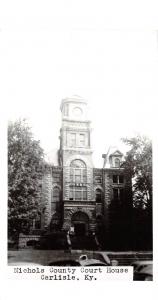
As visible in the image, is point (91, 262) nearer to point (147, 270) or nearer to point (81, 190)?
point (147, 270)

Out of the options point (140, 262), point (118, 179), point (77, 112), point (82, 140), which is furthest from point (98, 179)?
point (140, 262)

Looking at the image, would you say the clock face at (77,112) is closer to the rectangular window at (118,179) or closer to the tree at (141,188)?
the tree at (141,188)

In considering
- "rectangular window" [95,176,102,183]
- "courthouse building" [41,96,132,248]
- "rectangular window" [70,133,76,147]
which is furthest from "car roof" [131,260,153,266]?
"rectangular window" [70,133,76,147]

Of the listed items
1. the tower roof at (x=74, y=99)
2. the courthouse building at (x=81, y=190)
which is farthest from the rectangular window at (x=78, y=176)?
the tower roof at (x=74, y=99)

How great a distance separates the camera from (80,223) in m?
2.34

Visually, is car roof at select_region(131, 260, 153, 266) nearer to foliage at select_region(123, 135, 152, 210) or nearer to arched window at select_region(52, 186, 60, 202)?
foliage at select_region(123, 135, 152, 210)

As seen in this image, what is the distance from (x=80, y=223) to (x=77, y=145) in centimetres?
45

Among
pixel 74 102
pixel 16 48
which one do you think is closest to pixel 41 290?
pixel 74 102

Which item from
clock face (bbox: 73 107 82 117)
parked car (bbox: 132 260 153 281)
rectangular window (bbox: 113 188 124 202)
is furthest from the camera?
rectangular window (bbox: 113 188 124 202)

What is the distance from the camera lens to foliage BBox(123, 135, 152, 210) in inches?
91.7

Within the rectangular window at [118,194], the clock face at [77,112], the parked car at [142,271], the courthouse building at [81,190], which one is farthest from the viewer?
the rectangular window at [118,194]

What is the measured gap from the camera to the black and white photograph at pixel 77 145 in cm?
222

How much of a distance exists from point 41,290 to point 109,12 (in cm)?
150

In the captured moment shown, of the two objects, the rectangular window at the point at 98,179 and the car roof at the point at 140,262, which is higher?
the rectangular window at the point at 98,179
